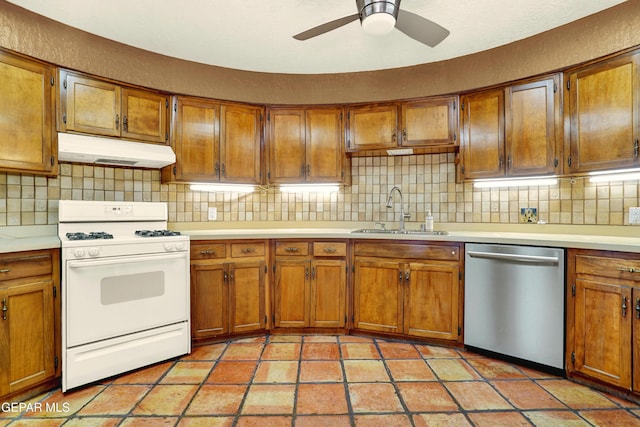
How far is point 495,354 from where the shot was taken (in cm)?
246

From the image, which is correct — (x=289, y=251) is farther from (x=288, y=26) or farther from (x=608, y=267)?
(x=608, y=267)

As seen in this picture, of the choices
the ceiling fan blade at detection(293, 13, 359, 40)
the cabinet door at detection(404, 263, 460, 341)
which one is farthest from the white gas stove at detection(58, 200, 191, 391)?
the cabinet door at detection(404, 263, 460, 341)

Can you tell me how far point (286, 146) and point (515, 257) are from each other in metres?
2.12

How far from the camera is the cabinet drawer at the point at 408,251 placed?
2.64 metres

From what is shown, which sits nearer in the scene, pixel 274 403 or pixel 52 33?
pixel 274 403

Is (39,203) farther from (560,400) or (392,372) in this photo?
(560,400)

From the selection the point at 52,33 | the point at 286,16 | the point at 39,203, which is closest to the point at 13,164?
the point at 39,203

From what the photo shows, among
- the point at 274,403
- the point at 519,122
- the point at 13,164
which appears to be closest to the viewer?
the point at 274,403

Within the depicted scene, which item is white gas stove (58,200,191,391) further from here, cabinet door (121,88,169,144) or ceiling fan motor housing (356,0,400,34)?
ceiling fan motor housing (356,0,400,34)

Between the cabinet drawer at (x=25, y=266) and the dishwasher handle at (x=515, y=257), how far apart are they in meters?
2.82

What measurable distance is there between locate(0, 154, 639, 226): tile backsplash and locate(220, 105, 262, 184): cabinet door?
0.33 m

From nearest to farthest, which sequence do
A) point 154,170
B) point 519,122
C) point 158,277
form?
point 158,277
point 519,122
point 154,170

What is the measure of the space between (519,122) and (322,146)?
5.39ft

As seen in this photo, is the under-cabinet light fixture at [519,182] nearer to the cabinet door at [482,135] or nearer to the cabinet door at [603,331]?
the cabinet door at [482,135]
